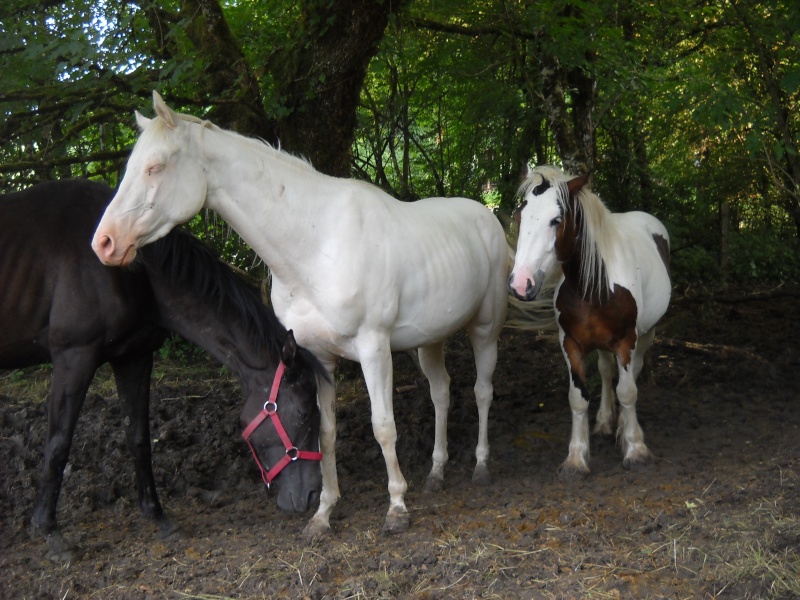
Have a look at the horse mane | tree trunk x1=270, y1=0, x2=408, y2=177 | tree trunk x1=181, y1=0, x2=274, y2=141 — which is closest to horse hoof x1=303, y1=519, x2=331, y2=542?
the horse mane

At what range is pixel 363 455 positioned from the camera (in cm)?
537

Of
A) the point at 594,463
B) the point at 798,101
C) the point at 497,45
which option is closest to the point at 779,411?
the point at 594,463

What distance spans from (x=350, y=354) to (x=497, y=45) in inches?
197

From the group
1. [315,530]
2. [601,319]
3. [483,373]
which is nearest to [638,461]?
[601,319]

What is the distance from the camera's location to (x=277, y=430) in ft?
12.5

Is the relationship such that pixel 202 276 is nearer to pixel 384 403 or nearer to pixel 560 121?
pixel 384 403

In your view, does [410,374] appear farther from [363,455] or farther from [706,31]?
[706,31]

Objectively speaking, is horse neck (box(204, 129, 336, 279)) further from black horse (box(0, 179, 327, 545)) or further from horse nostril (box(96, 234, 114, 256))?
horse nostril (box(96, 234, 114, 256))

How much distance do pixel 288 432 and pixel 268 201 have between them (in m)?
1.14

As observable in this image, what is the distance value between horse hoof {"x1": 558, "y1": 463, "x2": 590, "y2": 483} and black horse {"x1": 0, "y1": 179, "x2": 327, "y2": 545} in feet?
5.57

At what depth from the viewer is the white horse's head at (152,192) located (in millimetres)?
3426

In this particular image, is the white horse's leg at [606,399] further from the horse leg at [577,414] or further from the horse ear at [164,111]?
the horse ear at [164,111]

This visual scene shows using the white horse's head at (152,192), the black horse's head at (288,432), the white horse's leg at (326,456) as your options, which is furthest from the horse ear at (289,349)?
the white horse's head at (152,192)

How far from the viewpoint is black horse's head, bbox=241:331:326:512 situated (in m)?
3.81
